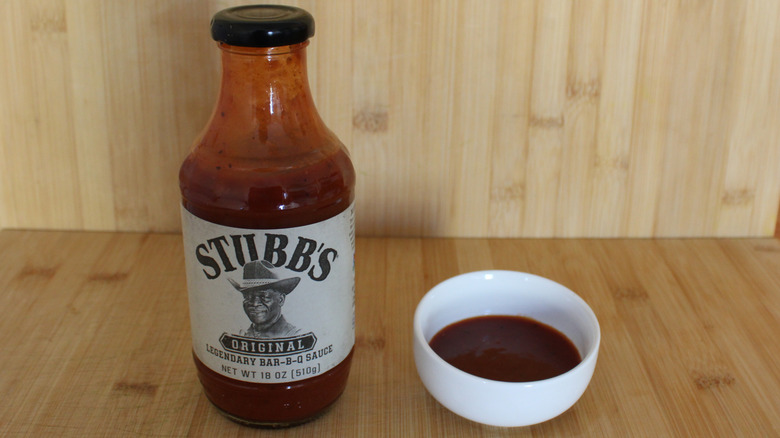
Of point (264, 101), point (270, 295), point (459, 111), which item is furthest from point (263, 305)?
point (459, 111)

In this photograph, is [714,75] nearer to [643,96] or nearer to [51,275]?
[643,96]

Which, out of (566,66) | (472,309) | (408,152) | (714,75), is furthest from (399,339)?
(714,75)

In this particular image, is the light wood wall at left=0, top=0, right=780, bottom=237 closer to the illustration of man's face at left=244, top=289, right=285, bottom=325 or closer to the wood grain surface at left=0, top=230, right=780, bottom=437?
the wood grain surface at left=0, top=230, right=780, bottom=437

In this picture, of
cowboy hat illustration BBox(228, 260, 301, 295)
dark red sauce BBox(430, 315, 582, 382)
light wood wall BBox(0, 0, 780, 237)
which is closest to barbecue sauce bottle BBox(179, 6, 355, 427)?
cowboy hat illustration BBox(228, 260, 301, 295)

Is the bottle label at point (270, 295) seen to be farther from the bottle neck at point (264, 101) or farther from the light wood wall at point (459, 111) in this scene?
the light wood wall at point (459, 111)

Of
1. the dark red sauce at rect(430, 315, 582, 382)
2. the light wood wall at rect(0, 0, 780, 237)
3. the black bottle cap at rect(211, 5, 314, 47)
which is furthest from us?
the light wood wall at rect(0, 0, 780, 237)

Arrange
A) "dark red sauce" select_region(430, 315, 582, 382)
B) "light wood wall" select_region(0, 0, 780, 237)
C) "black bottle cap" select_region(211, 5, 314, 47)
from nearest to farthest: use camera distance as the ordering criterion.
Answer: "black bottle cap" select_region(211, 5, 314, 47) < "dark red sauce" select_region(430, 315, 582, 382) < "light wood wall" select_region(0, 0, 780, 237)
